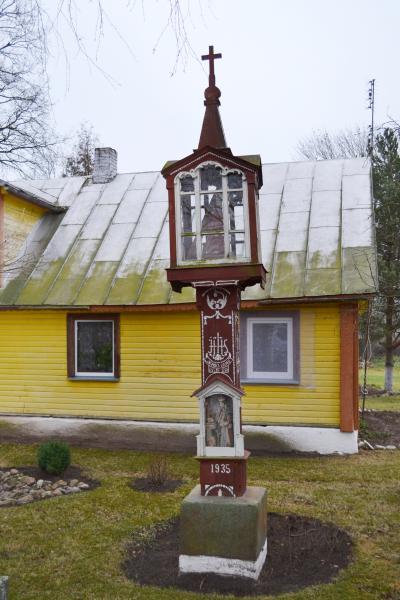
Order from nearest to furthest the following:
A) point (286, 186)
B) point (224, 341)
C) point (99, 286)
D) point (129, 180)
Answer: point (224, 341)
point (99, 286)
point (286, 186)
point (129, 180)

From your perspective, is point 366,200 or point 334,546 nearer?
point 334,546

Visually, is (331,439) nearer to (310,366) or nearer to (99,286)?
(310,366)

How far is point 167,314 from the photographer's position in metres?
11.2

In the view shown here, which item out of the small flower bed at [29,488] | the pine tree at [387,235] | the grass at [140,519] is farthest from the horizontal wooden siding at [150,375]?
the pine tree at [387,235]

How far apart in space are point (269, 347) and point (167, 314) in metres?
2.05

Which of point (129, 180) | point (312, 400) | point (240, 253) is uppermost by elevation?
point (129, 180)

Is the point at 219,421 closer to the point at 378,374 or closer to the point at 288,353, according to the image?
the point at 288,353

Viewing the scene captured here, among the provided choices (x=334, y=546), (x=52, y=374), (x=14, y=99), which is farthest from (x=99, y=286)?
(x=334, y=546)

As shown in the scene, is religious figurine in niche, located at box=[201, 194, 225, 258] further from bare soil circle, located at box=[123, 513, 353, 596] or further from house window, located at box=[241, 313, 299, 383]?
house window, located at box=[241, 313, 299, 383]

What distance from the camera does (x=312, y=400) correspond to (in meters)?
10.4

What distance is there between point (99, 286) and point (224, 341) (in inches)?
242

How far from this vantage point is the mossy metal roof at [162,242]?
10.5m

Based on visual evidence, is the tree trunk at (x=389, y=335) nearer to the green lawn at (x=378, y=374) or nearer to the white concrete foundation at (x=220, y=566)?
the green lawn at (x=378, y=374)

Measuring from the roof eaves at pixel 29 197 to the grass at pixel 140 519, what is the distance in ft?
17.4
